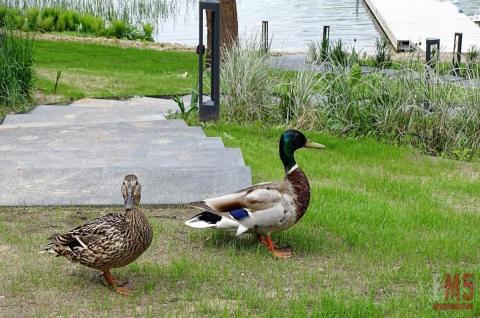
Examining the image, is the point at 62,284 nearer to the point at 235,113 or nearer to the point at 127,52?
the point at 235,113

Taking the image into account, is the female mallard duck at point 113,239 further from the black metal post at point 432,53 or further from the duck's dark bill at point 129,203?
the black metal post at point 432,53

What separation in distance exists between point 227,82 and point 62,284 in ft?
21.4

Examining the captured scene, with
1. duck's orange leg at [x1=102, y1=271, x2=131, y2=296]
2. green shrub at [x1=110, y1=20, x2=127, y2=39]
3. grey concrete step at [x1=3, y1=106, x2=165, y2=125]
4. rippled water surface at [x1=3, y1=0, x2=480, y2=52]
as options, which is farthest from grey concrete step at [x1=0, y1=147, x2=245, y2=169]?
green shrub at [x1=110, y1=20, x2=127, y2=39]

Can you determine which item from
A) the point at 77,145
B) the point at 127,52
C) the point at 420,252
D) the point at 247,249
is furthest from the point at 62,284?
the point at 127,52

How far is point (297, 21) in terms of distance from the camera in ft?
88.2

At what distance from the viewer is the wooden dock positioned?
21594 mm

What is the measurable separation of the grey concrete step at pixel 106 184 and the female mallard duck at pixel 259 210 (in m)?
1.00

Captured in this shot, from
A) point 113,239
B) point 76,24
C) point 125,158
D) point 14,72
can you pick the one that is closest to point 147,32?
point 76,24

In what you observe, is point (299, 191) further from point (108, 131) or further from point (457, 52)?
point (457, 52)

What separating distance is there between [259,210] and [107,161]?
2.96 m

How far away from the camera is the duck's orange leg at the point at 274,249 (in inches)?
234

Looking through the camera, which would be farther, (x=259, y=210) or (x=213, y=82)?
(x=213, y=82)

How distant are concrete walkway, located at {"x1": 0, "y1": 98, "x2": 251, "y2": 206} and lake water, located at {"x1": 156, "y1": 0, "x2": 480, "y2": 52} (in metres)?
10.8

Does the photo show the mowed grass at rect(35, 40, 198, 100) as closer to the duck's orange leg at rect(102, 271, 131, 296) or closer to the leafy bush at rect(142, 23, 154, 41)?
the leafy bush at rect(142, 23, 154, 41)
